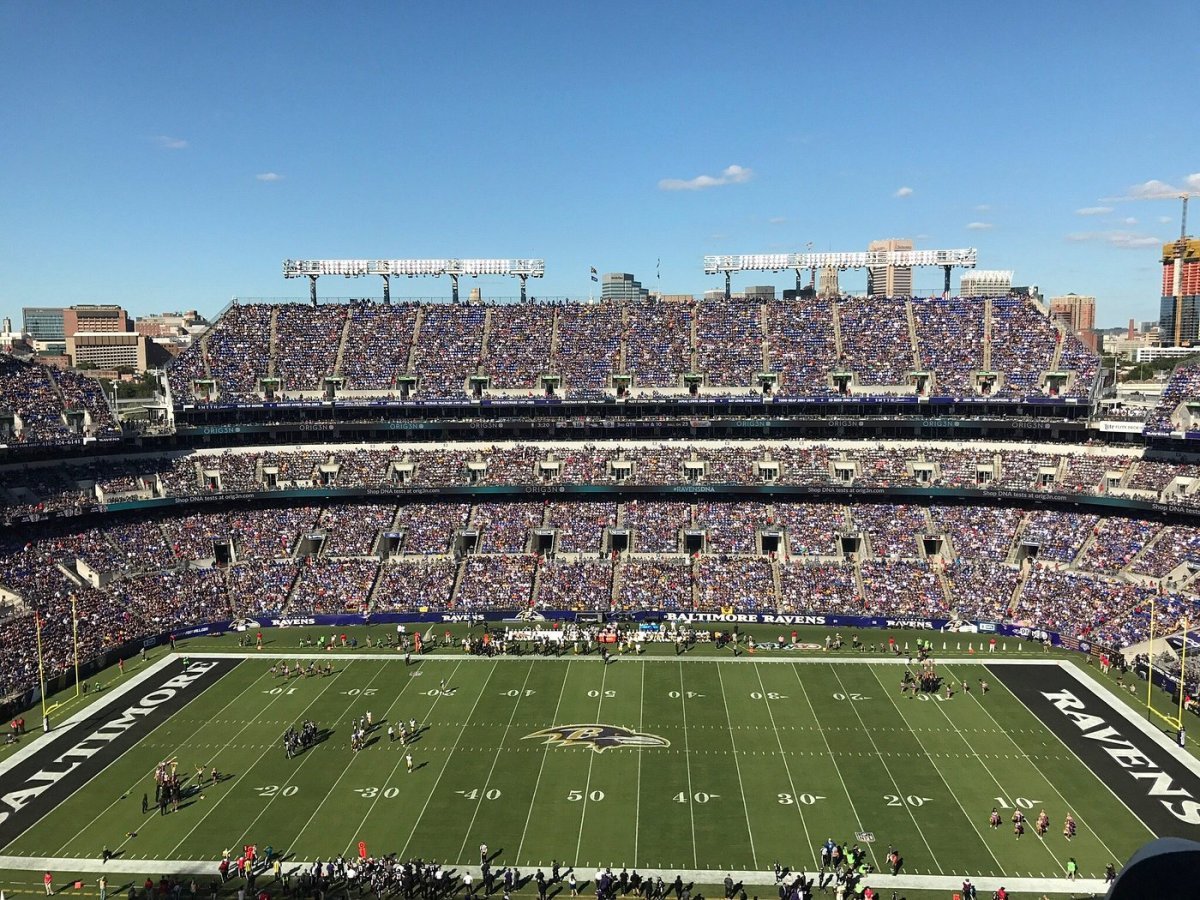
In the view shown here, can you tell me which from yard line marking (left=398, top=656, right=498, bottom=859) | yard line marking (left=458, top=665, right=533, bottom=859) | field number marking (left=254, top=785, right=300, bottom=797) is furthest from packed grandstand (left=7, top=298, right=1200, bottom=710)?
field number marking (left=254, top=785, right=300, bottom=797)

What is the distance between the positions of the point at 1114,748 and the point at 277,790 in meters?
34.8

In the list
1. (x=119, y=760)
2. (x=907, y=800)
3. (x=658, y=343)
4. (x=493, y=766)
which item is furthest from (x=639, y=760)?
(x=658, y=343)

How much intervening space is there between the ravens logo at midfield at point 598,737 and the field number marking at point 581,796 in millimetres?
3496


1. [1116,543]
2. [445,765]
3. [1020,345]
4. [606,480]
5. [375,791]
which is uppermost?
[1020,345]

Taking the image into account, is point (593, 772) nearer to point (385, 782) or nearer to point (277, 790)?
point (385, 782)

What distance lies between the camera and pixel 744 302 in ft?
273

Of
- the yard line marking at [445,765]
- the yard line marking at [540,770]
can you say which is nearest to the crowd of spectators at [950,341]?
the yard line marking at [540,770]

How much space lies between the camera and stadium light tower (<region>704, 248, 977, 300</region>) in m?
83.4

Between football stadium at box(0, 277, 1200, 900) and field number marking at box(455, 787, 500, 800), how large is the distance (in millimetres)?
521

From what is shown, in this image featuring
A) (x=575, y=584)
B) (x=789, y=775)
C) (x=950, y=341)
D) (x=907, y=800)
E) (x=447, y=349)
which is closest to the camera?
(x=907, y=800)

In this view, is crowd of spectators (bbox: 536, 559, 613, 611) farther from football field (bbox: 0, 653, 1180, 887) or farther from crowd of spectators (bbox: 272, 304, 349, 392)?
crowd of spectators (bbox: 272, 304, 349, 392)

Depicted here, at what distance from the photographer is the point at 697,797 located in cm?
3381

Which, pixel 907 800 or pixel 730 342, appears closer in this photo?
pixel 907 800

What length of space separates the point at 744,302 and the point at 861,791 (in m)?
56.2
